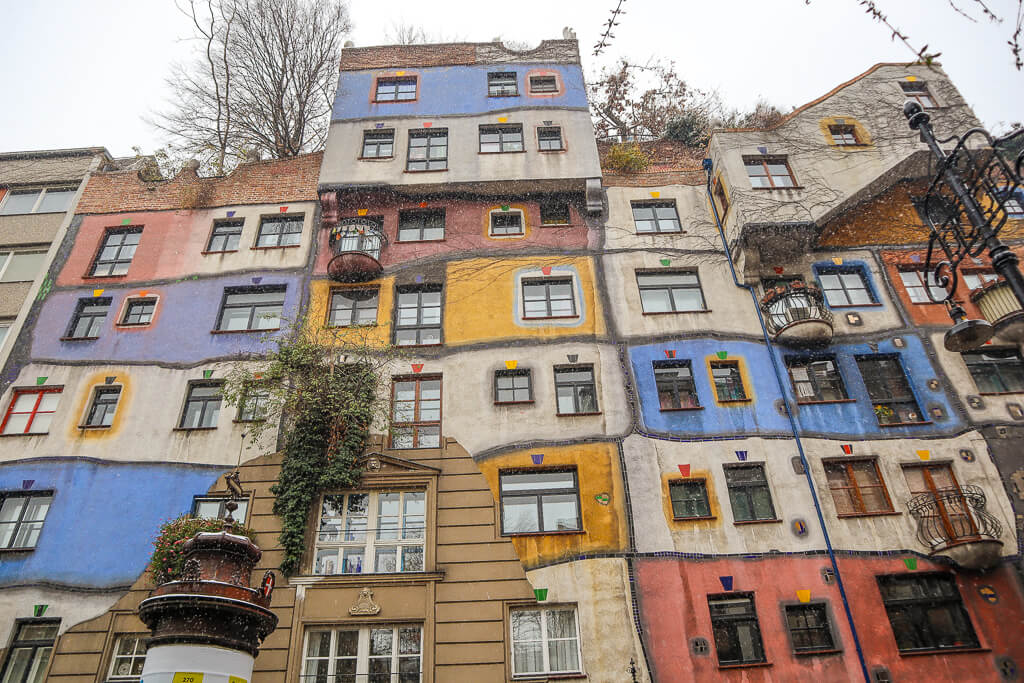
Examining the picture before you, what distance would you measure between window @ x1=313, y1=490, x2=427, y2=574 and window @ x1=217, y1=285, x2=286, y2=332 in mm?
5389

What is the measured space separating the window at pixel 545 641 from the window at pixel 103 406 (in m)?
10.5

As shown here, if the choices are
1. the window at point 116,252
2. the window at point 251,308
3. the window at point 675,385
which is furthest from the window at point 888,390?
the window at point 116,252

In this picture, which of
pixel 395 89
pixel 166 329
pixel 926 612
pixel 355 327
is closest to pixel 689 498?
pixel 926 612

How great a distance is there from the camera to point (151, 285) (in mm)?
18203

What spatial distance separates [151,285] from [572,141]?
490 inches

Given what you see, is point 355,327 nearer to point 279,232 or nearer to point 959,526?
point 279,232

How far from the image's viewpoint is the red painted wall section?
41.5 ft

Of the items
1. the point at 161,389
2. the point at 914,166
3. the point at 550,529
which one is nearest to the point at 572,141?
the point at 914,166

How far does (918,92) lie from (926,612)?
1506cm

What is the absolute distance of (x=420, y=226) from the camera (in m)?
19.4

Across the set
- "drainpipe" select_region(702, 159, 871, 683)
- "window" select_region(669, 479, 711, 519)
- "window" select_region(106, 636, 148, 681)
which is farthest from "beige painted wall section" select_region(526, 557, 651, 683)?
"window" select_region(106, 636, 148, 681)

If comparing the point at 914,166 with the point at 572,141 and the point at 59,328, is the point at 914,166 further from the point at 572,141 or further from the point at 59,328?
the point at 59,328

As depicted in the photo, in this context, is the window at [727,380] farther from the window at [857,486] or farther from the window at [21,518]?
the window at [21,518]

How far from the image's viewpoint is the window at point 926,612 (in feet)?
43.1
